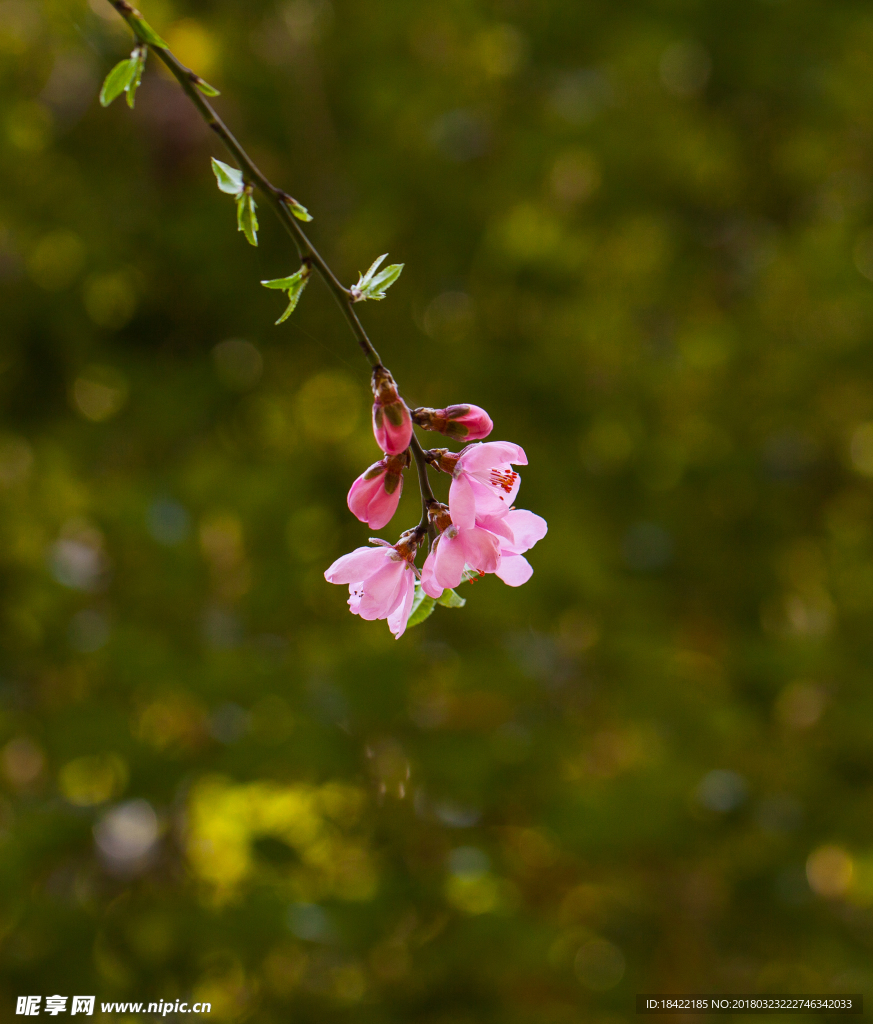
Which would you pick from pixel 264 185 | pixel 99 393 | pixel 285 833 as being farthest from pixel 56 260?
pixel 264 185

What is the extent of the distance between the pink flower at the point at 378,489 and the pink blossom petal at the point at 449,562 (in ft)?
0.10

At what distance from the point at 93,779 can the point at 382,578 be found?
1.44 m

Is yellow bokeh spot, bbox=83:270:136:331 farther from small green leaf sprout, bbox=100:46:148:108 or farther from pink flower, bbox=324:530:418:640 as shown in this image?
pink flower, bbox=324:530:418:640

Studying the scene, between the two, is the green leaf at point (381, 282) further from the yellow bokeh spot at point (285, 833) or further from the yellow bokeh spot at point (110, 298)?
the yellow bokeh spot at point (110, 298)

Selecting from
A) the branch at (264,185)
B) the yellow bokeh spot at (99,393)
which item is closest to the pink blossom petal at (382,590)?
the branch at (264,185)

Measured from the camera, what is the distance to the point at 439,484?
1.53 m

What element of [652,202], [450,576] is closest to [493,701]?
[652,202]

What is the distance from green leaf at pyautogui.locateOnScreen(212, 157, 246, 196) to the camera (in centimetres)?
45

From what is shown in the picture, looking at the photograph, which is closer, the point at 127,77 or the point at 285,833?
the point at 127,77

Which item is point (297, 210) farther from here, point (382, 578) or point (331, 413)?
point (331, 413)

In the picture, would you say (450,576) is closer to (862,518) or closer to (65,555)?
(65,555)

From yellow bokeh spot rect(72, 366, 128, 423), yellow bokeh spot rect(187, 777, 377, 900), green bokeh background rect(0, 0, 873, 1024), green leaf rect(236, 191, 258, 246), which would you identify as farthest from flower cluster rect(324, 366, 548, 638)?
yellow bokeh spot rect(72, 366, 128, 423)

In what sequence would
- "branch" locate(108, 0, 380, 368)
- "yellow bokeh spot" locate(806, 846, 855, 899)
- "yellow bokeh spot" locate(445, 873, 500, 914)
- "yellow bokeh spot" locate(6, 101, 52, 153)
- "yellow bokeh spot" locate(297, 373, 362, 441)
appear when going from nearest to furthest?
1. "branch" locate(108, 0, 380, 368)
2. "yellow bokeh spot" locate(445, 873, 500, 914)
3. "yellow bokeh spot" locate(6, 101, 52, 153)
4. "yellow bokeh spot" locate(806, 846, 855, 899)
5. "yellow bokeh spot" locate(297, 373, 362, 441)

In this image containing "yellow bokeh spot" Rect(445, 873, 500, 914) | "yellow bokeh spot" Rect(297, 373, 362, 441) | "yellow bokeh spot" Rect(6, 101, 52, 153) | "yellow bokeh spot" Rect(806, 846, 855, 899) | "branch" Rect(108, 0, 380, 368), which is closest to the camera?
"branch" Rect(108, 0, 380, 368)
